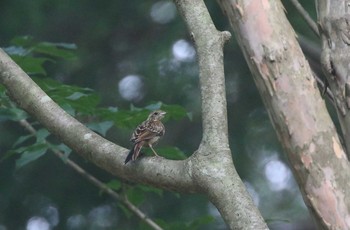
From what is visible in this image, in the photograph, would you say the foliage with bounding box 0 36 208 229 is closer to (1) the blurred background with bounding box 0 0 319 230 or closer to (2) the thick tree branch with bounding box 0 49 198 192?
(2) the thick tree branch with bounding box 0 49 198 192

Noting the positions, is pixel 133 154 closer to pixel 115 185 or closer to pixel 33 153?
pixel 33 153

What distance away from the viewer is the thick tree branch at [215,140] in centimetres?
268

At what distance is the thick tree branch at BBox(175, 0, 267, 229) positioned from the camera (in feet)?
8.78

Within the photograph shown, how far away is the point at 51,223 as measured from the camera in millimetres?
6527

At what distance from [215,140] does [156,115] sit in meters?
1.12

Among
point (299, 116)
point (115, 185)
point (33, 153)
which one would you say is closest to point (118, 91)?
point (115, 185)

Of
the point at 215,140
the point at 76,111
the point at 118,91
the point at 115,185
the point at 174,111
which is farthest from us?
the point at 118,91

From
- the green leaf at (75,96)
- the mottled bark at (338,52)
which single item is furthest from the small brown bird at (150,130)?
the mottled bark at (338,52)

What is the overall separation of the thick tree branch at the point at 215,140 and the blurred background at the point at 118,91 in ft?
10.1

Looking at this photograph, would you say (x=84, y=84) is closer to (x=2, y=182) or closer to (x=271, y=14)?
(x=2, y=182)

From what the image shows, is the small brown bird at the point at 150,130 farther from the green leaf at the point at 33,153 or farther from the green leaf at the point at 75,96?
the green leaf at the point at 33,153

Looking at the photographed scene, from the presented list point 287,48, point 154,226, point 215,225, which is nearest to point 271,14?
point 287,48

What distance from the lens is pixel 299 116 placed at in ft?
9.76

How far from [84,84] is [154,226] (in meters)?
2.43
